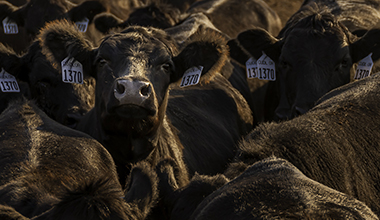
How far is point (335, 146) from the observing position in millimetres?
3936

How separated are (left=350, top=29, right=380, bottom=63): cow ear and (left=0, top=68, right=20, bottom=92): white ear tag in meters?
3.77

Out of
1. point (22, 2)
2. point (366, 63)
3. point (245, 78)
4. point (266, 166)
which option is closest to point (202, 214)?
point (266, 166)

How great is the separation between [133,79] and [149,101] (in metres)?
0.21

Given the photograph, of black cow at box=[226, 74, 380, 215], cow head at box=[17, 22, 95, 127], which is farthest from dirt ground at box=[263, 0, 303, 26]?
black cow at box=[226, 74, 380, 215]

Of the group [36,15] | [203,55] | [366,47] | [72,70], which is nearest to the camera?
[72,70]

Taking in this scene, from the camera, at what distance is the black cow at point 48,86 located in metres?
6.01

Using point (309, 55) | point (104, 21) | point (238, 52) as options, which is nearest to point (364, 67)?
point (309, 55)

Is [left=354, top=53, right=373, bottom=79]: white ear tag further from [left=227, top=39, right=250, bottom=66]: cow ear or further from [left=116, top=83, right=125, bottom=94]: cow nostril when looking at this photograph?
[left=116, top=83, right=125, bottom=94]: cow nostril

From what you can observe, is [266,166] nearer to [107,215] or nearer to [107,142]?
[107,215]

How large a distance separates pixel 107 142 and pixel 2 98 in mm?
1975

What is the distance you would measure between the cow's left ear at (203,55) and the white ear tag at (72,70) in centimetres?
86

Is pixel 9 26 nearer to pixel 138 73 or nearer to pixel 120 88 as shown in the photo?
pixel 138 73

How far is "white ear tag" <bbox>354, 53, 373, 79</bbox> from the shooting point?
6.52m

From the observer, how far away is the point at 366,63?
6.55 meters
